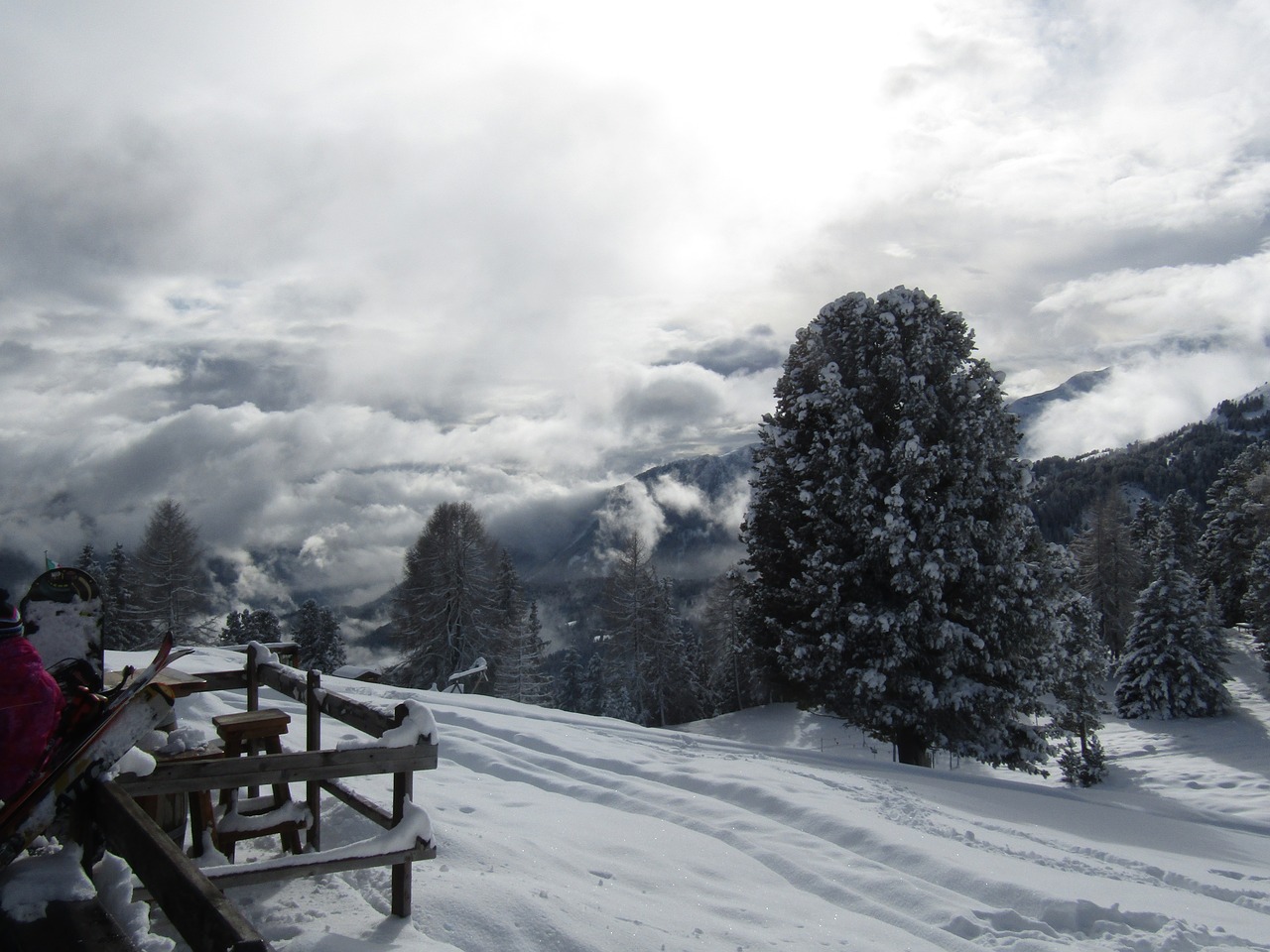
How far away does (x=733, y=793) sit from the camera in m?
9.22

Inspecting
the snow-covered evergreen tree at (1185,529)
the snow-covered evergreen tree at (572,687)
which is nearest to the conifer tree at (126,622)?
the snow-covered evergreen tree at (572,687)

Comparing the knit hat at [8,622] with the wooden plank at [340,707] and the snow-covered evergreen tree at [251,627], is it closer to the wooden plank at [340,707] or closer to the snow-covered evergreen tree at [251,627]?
the wooden plank at [340,707]

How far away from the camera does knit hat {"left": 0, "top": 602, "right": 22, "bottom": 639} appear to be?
11.6 ft

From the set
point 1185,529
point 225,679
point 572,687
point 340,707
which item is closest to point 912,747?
point 225,679

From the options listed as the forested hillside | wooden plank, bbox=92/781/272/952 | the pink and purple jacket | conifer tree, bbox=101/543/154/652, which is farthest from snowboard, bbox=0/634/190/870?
the forested hillside

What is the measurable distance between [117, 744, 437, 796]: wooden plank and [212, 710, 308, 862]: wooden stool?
4.53 feet

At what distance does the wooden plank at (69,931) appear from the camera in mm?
2877

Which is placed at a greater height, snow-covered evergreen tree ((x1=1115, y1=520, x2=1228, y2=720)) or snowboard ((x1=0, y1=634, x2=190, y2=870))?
snowboard ((x1=0, y1=634, x2=190, y2=870))

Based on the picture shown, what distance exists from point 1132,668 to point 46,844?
46453 millimetres

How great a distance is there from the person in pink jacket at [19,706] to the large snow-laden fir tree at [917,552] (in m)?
14.3

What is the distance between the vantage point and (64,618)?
5.12m

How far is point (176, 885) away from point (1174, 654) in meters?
45.6

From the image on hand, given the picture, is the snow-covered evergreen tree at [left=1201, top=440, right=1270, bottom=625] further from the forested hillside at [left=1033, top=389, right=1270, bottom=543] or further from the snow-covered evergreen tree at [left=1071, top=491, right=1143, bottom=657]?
the forested hillside at [left=1033, top=389, right=1270, bottom=543]

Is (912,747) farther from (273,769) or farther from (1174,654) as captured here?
(1174,654)
